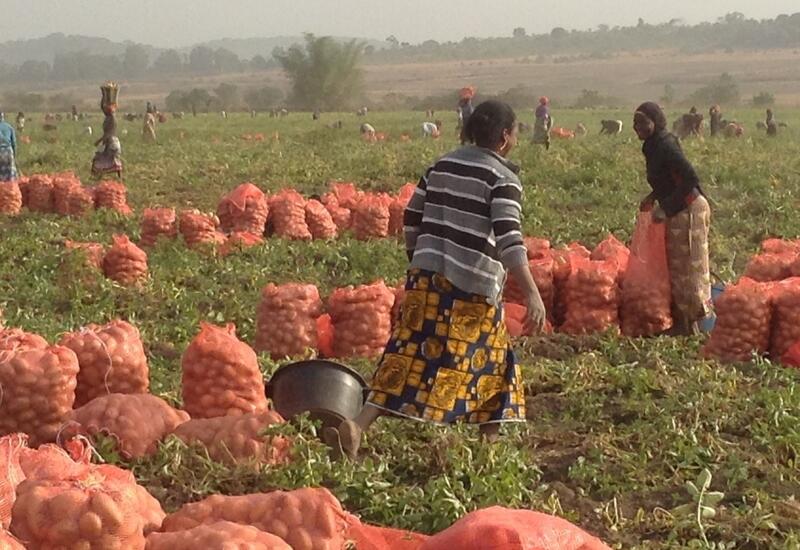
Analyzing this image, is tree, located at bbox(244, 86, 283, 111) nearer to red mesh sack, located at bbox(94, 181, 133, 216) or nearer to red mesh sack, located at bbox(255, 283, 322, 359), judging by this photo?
red mesh sack, located at bbox(94, 181, 133, 216)

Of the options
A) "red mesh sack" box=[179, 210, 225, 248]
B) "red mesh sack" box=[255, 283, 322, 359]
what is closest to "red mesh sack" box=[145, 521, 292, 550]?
"red mesh sack" box=[255, 283, 322, 359]

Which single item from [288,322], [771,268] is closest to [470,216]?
[288,322]

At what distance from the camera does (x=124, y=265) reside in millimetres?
8195

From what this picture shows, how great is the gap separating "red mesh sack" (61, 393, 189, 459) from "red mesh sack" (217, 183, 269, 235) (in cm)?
611

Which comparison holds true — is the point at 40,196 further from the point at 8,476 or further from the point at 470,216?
the point at 8,476

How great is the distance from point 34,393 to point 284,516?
67.5 inches

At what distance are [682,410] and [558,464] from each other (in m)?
0.87

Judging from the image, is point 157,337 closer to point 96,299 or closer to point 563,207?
point 96,299

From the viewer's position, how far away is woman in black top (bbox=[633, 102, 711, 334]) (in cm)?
676

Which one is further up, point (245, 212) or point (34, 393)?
point (34, 393)

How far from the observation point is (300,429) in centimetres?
391

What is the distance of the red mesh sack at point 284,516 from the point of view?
2705 mm

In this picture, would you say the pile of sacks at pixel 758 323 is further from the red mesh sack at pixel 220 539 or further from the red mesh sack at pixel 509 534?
the red mesh sack at pixel 220 539

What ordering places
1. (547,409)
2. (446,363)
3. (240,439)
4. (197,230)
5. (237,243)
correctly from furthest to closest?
(197,230)
(237,243)
(547,409)
(446,363)
(240,439)
